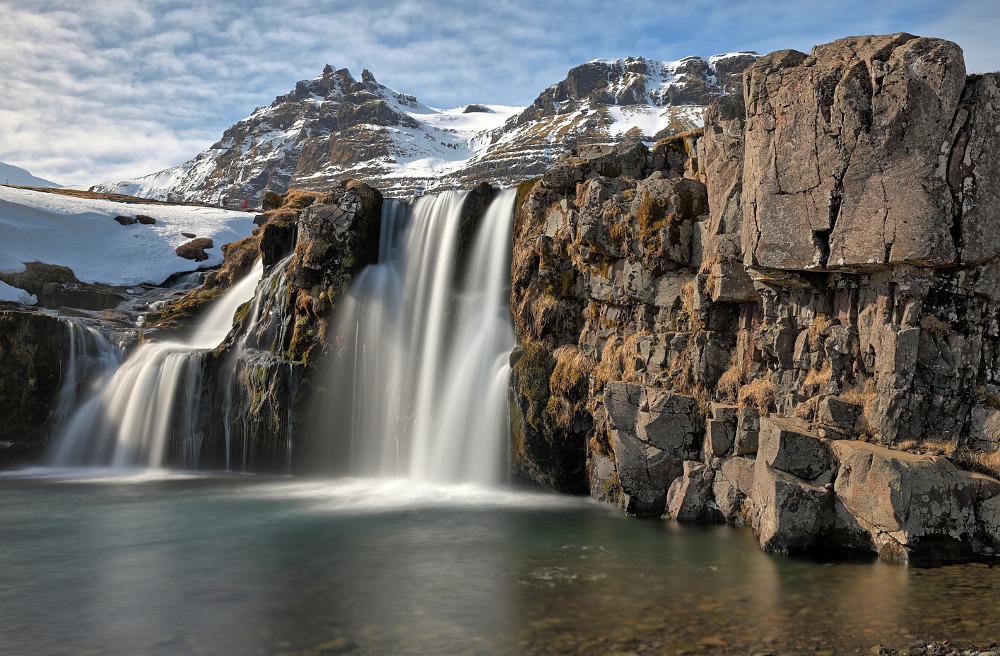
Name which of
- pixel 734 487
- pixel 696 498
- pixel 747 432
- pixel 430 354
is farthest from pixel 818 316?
pixel 430 354

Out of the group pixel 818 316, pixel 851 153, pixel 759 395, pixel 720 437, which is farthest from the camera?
pixel 720 437

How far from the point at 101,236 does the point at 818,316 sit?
5965 centimetres

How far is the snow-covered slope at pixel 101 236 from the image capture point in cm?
5290

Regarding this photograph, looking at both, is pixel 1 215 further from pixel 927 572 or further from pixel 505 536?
pixel 927 572

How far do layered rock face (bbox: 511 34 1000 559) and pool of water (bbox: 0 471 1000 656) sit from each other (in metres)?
1.49

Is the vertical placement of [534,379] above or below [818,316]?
below

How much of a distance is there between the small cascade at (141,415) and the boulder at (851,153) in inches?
1006

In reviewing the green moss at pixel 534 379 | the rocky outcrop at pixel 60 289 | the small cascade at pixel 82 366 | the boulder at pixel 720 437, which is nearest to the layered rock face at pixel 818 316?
the boulder at pixel 720 437

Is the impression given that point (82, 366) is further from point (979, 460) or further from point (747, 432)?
point (979, 460)

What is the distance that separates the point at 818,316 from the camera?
768 inches

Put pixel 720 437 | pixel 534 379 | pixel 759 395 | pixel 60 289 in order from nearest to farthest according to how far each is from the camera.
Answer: pixel 759 395
pixel 720 437
pixel 534 379
pixel 60 289

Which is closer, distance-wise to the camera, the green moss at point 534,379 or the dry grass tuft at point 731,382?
the dry grass tuft at point 731,382

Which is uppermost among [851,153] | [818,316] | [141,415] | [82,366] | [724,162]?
[724,162]

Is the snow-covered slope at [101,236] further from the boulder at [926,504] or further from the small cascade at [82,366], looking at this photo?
the boulder at [926,504]
